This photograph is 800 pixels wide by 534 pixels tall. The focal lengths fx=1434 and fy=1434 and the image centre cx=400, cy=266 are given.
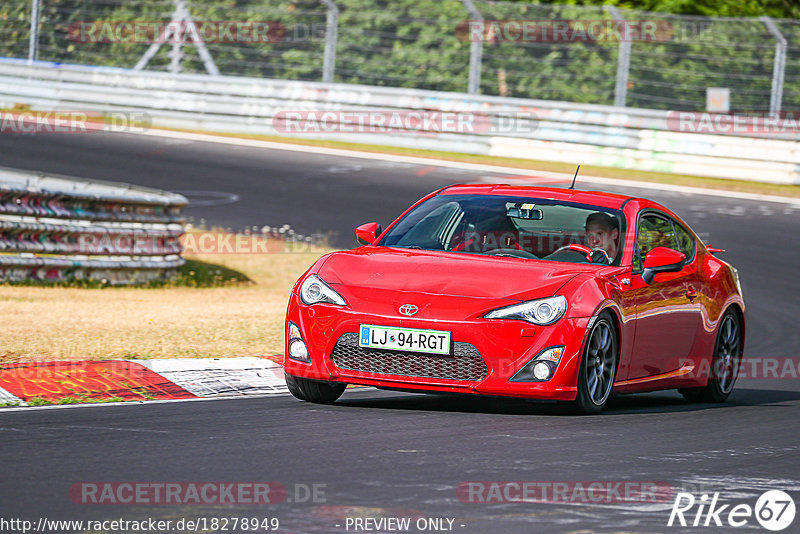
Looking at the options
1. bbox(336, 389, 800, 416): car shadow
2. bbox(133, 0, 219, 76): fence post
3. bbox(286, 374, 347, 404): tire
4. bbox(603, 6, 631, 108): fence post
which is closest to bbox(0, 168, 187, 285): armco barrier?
bbox(336, 389, 800, 416): car shadow

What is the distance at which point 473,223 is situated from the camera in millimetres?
9031

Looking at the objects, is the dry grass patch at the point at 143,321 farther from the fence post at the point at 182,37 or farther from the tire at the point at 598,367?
the fence post at the point at 182,37

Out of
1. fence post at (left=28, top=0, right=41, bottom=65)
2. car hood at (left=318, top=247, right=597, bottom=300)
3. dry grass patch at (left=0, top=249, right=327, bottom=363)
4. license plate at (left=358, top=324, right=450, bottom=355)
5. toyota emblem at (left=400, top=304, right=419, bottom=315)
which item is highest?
→ fence post at (left=28, top=0, right=41, bottom=65)

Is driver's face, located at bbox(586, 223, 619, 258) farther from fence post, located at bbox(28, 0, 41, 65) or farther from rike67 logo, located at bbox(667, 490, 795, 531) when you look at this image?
fence post, located at bbox(28, 0, 41, 65)

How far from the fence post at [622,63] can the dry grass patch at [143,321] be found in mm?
10510

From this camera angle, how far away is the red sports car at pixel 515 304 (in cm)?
777

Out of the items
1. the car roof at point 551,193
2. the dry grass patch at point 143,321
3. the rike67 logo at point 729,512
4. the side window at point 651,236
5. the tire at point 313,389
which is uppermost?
the car roof at point 551,193

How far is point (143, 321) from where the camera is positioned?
11.6 m

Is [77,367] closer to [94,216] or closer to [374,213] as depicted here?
[94,216]

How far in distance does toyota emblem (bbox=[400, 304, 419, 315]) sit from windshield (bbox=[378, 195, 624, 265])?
1.08 m

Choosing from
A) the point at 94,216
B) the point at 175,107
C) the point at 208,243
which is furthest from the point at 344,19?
the point at 94,216

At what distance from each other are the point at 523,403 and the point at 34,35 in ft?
68.3

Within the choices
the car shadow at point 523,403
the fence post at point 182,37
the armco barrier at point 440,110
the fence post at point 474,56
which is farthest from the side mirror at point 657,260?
the fence post at point 182,37

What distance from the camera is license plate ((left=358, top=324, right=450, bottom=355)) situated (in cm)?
775
